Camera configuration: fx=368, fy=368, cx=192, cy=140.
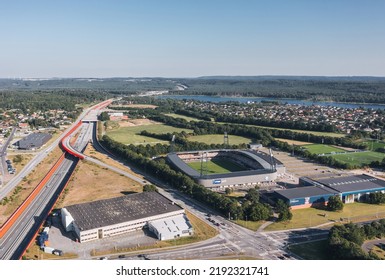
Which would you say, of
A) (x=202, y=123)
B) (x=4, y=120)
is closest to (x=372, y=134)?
(x=202, y=123)

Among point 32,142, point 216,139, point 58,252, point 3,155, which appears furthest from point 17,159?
point 216,139

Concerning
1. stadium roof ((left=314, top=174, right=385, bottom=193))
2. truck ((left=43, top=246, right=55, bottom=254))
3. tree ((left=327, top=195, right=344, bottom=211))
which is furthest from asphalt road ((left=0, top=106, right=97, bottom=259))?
stadium roof ((left=314, top=174, right=385, bottom=193))

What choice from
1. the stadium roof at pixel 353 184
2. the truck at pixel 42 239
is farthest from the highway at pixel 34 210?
the stadium roof at pixel 353 184

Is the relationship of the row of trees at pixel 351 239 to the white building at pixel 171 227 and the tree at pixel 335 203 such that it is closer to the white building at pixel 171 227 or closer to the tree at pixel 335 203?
the tree at pixel 335 203

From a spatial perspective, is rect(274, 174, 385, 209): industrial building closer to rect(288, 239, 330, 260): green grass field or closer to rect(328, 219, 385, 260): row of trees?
rect(328, 219, 385, 260): row of trees

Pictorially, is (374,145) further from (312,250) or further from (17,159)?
(17,159)
